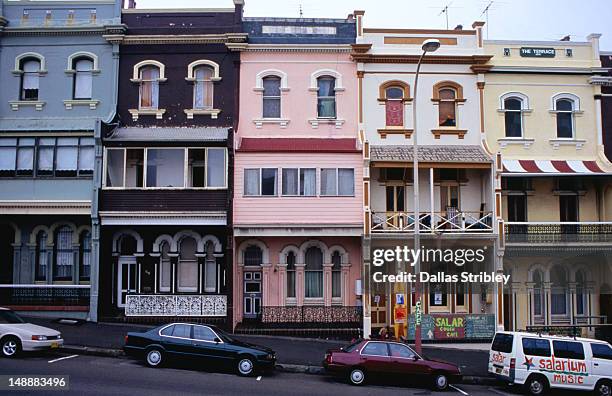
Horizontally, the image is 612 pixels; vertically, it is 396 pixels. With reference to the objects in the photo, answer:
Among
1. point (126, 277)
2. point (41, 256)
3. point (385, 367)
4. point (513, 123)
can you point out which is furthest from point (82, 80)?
point (513, 123)

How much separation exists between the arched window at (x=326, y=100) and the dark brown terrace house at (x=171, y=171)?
3313 millimetres

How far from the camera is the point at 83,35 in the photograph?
23.3m

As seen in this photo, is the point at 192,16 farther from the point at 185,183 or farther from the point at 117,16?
the point at 185,183

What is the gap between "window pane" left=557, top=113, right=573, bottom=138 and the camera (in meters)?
24.3

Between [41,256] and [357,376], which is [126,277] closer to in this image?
[41,256]

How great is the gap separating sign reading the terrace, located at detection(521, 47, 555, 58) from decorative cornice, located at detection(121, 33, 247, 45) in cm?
1132

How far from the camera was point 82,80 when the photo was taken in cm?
2336

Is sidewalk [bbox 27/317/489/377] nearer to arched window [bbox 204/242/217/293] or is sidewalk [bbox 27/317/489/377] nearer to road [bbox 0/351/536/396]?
road [bbox 0/351/536/396]

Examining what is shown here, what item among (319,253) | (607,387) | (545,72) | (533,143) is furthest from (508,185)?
(607,387)

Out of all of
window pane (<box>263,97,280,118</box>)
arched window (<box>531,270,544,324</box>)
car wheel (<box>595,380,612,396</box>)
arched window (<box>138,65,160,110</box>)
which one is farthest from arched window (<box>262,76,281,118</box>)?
car wheel (<box>595,380,612,396</box>)

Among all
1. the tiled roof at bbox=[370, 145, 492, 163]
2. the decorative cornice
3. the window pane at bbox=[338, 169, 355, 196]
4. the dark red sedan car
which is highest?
the decorative cornice

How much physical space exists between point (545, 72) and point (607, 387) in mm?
13027

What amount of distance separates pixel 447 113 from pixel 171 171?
11.1m

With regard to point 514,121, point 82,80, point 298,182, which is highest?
point 82,80
